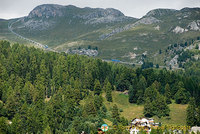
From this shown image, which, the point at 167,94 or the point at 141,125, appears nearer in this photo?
the point at 141,125

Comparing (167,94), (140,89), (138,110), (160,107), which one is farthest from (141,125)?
Result: (167,94)

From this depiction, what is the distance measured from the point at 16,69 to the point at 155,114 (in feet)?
279

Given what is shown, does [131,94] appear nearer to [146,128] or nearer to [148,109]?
[148,109]

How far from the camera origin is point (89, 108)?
374ft

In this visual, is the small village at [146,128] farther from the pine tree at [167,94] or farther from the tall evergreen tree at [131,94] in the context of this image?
the tall evergreen tree at [131,94]

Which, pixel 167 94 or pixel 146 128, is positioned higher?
pixel 167 94

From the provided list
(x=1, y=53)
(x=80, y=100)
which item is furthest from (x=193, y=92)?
(x=1, y=53)

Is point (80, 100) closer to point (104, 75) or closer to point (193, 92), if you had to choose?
point (104, 75)

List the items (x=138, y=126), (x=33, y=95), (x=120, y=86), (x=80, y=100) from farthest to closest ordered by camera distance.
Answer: (x=120, y=86) < (x=80, y=100) < (x=33, y=95) < (x=138, y=126)

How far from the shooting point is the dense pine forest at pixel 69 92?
10631cm

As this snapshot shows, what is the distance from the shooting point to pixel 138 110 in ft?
445

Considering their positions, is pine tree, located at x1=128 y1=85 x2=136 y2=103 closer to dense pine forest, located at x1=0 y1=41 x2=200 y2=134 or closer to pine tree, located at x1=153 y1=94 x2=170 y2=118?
dense pine forest, located at x1=0 y1=41 x2=200 y2=134

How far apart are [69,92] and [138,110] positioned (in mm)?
39823

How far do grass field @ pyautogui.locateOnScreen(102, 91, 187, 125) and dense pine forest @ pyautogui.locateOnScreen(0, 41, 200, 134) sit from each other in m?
3.66
